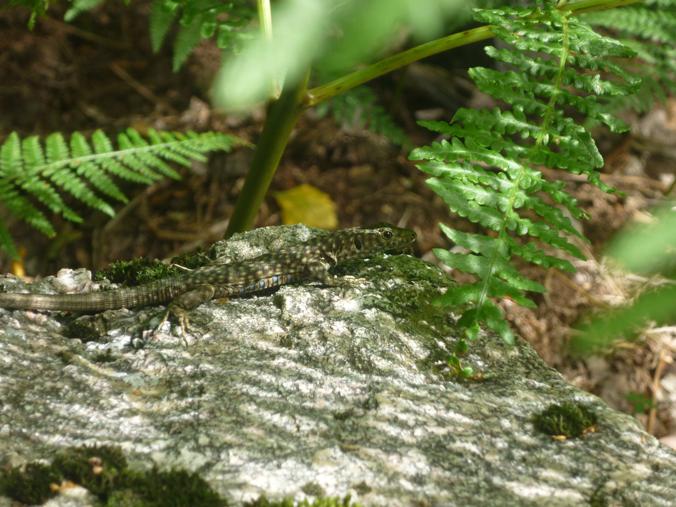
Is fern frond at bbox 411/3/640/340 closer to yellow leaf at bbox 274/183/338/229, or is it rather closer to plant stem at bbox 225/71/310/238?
plant stem at bbox 225/71/310/238

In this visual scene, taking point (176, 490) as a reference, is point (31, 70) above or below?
above

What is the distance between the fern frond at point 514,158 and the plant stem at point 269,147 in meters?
1.31

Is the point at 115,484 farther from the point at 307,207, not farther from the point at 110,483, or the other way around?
the point at 307,207

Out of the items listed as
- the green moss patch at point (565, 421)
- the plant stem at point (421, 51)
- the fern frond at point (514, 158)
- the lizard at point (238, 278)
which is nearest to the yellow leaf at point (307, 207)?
the lizard at point (238, 278)

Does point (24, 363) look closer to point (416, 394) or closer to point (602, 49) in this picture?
point (416, 394)

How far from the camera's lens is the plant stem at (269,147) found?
4.14 m

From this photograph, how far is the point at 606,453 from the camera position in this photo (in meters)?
2.94

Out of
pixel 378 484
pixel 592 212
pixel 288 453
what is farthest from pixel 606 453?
pixel 592 212

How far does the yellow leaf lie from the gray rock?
2755mm

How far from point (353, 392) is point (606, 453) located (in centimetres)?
112

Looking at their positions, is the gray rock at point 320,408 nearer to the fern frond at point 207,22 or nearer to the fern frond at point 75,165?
the fern frond at point 75,165

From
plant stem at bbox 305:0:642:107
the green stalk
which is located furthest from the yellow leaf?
plant stem at bbox 305:0:642:107

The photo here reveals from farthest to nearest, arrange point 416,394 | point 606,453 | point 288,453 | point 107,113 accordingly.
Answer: point 107,113, point 416,394, point 606,453, point 288,453

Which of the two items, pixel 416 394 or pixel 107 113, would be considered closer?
pixel 416 394
